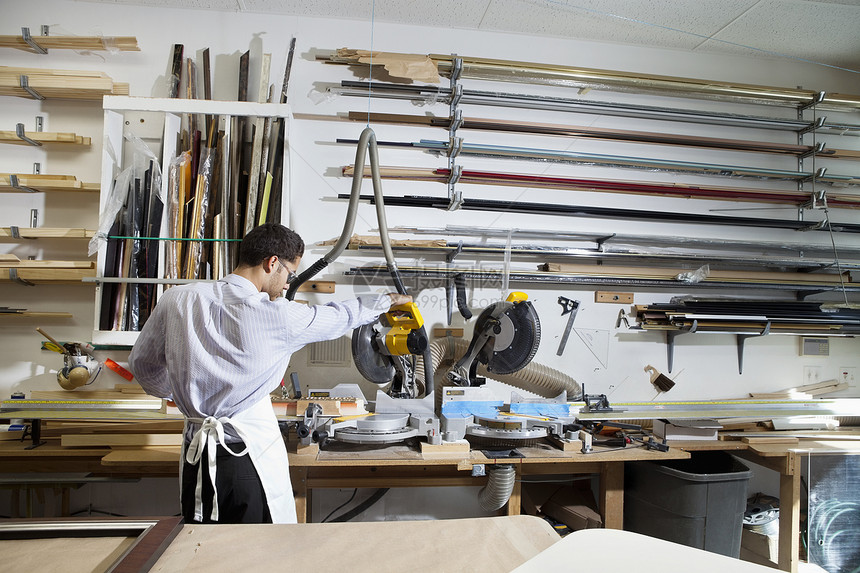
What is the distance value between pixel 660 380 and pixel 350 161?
223cm

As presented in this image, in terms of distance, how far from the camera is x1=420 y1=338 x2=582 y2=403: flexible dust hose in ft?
8.22

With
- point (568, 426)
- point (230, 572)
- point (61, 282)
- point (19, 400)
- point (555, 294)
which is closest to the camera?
point (230, 572)

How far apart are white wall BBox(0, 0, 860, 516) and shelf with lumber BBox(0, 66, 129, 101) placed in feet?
0.41

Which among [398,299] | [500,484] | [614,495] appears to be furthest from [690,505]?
[398,299]

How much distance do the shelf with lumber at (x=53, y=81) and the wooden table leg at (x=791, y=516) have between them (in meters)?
3.93

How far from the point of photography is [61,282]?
8.75 ft

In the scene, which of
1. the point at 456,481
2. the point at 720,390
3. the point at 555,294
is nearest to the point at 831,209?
the point at 720,390

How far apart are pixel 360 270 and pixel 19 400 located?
5.96 ft

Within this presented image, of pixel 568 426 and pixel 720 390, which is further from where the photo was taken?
pixel 720 390

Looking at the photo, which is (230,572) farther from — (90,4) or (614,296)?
(90,4)

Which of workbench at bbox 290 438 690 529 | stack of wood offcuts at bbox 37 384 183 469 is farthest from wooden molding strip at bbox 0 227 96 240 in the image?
workbench at bbox 290 438 690 529

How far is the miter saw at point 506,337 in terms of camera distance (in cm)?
219

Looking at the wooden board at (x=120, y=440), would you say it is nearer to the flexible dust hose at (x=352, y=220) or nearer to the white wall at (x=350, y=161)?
the white wall at (x=350, y=161)

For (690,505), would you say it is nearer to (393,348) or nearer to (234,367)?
(393,348)
